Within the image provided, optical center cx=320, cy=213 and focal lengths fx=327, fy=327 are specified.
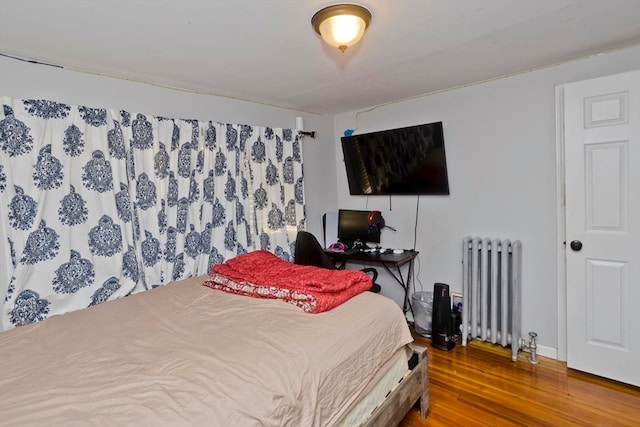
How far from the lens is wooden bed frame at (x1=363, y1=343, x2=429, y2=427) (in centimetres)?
162

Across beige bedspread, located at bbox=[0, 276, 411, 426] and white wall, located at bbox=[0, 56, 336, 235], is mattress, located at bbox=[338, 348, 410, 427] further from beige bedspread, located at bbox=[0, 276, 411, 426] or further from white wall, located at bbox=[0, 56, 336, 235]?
white wall, located at bbox=[0, 56, 336, 235]

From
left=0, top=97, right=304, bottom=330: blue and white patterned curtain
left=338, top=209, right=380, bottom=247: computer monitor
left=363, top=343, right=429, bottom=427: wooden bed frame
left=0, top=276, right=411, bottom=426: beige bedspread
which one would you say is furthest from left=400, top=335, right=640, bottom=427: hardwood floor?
left=0, top=97, right=304, bottom=330: blue and white patterned curtain

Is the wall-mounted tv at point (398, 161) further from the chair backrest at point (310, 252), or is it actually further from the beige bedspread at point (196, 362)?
the beige bedspread at point (196, 362)

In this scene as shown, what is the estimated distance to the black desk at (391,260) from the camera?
3.00 metres

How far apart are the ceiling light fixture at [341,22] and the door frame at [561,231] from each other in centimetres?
174

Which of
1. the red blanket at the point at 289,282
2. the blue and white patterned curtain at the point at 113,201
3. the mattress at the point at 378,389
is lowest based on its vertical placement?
the mattress at the point at 378,389

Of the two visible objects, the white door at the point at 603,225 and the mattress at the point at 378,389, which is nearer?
the mattress at the point at 378,389

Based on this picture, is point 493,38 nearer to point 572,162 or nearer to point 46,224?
point 572,162

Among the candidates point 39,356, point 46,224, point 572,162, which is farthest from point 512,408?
point 46,224

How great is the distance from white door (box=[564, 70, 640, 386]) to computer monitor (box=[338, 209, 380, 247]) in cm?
169

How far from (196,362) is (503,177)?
8.75 ft

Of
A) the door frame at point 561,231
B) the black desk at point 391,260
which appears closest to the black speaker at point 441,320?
the black desk at point 391,260

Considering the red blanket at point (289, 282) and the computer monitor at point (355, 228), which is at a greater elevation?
the computer monitor at point (355, 228)

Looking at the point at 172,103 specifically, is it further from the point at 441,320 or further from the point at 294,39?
the point at 441,320
